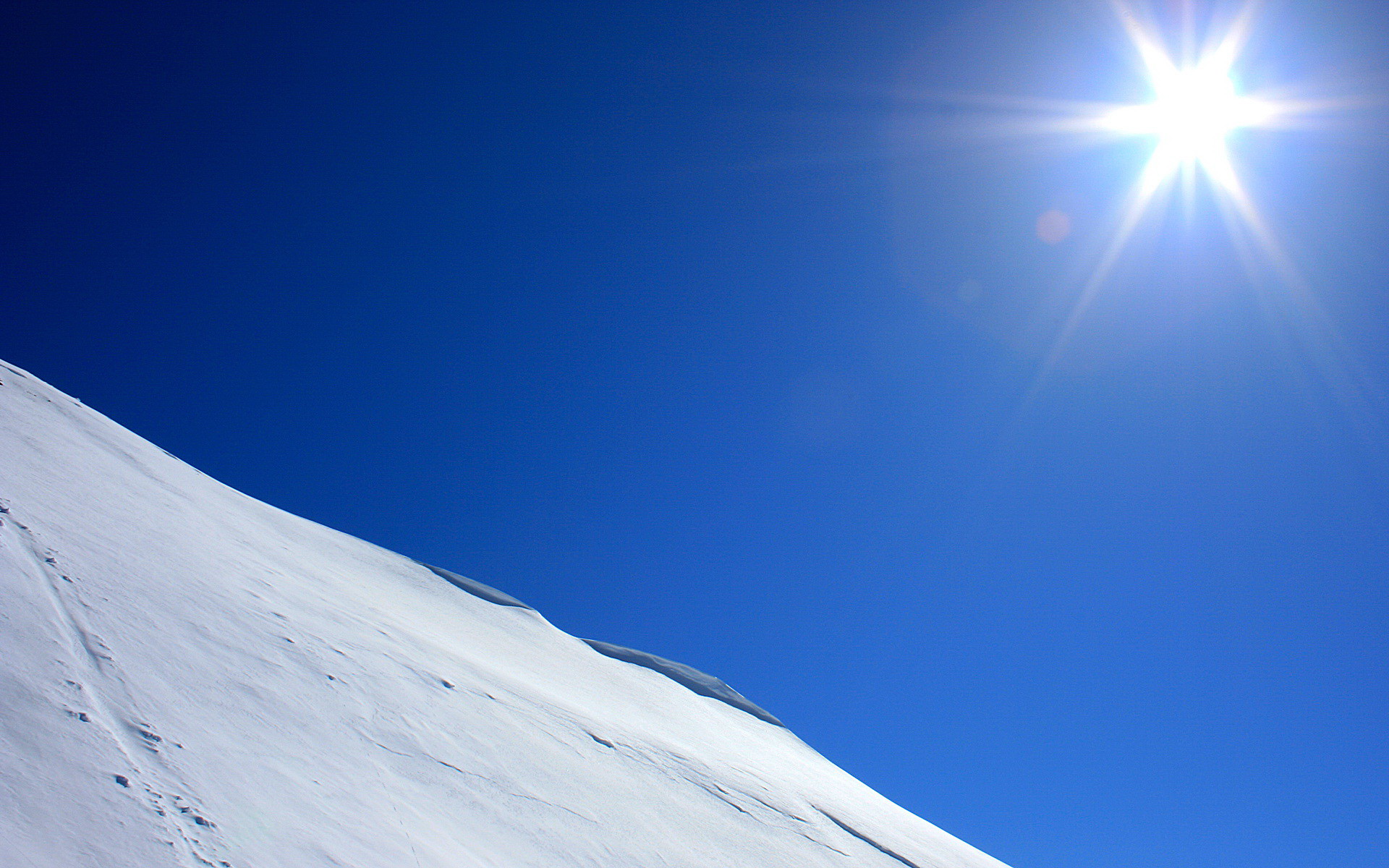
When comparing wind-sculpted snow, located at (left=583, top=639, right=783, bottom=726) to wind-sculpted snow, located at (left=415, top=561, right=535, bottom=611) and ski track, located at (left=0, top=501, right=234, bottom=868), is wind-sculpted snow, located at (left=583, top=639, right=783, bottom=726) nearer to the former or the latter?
wind-sculpted snow, located at (left=415, top=561, right=535, bottom=611)

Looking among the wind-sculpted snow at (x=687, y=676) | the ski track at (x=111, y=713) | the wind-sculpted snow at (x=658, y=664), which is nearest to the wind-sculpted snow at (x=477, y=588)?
the wind-sculpted snow at (x=658, y=664)

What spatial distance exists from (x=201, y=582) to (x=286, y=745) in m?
2.24

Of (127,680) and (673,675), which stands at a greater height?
(673,675)

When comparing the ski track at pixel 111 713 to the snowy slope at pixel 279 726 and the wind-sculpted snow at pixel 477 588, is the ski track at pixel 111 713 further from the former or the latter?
the wind-sculpted snow at pixel 477 588

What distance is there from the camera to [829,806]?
8320 mm

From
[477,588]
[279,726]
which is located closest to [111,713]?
[279,726]

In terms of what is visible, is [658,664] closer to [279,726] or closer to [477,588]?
[477,588]

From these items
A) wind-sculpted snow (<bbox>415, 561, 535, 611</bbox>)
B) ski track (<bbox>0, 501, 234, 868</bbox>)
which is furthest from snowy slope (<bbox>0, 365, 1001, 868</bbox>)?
wind-sculpted snow (<bbox>415, 561, 535, 611</bbox>)

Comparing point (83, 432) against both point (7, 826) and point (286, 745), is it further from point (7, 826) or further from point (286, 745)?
point (7, 826)

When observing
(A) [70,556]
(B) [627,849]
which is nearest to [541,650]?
(B) [627,849]

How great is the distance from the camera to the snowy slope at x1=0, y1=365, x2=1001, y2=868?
2820 mm

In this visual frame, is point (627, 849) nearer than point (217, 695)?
No

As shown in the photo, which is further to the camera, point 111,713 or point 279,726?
point 279,726

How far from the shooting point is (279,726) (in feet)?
12.8
